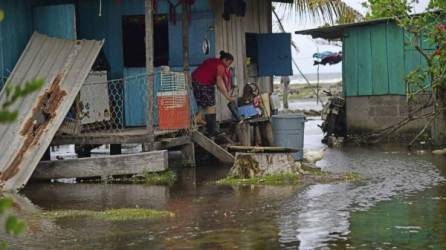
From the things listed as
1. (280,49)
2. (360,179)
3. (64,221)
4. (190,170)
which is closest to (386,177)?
(360,179)

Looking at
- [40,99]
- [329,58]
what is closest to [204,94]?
[40,99]

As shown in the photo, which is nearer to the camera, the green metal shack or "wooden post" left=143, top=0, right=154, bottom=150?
"wooden post" left=143, top=0, right=154, bottom=150

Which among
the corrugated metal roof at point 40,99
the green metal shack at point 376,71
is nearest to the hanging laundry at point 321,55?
the green metal shack at point 376,71

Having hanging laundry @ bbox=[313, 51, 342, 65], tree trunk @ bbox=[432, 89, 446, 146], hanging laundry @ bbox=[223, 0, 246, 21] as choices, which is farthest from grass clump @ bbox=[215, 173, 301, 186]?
hanging laundry @ bbox=[313, 51, 342, 65]

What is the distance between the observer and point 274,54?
18.9m

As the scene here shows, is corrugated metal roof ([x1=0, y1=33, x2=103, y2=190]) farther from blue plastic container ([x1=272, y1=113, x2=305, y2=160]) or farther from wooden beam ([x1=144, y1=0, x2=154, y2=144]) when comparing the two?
blue plastic container ([x1=272, y1=113, x2=305, y2=160])

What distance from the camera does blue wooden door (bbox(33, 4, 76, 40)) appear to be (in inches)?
566

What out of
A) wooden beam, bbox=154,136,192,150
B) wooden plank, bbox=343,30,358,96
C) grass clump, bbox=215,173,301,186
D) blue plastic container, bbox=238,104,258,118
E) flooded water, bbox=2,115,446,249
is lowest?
flooded water, bbox=2,115,446,249

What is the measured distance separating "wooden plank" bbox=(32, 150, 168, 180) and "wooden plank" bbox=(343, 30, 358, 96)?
8.37m

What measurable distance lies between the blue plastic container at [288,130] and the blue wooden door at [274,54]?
3.39 metres

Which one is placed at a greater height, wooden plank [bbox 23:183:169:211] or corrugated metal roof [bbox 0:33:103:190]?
corrugated metal roof [bbox 0:33:103:190]

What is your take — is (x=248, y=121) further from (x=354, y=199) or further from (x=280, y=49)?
(x=354, y=199)

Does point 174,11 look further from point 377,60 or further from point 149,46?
point 377,60

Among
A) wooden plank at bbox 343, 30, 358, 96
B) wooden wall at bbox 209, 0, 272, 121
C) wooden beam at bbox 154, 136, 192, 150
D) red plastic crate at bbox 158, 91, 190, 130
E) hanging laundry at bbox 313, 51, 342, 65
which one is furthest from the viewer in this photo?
hanging laundry at bbox 313, 51, 342, 65
